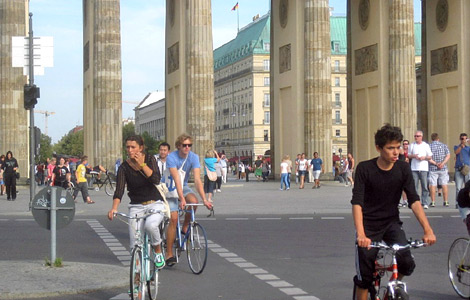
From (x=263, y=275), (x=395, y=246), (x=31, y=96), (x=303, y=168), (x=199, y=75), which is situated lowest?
(x=263, y=275)

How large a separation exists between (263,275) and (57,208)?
262cm

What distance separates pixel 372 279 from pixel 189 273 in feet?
18.4

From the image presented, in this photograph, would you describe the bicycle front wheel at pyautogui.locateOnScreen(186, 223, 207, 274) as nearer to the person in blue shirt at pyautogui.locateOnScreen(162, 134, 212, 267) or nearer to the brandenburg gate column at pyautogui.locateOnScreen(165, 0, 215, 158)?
the person in blue shirt at pyautogui.locateOnScreen(162, 134, 212, 267)

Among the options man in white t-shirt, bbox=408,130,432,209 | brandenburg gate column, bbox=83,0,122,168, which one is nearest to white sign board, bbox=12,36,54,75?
man in white t-shirt, bbox=408,130,432,209

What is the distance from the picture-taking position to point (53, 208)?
483 inches

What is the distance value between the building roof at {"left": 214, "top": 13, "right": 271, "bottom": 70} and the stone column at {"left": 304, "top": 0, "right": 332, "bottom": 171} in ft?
226

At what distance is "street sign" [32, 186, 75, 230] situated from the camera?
12.3 m

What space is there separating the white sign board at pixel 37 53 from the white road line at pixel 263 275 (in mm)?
5634

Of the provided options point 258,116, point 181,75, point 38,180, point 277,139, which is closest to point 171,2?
point 181,75

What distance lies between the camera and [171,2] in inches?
1855

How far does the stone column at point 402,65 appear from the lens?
4394cm

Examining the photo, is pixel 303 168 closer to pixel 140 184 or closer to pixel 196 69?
pixel 196 69

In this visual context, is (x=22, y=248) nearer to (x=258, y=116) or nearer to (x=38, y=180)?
(x=38, y=180)

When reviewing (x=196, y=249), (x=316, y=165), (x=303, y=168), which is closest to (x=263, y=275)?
(x=196, y=249)
